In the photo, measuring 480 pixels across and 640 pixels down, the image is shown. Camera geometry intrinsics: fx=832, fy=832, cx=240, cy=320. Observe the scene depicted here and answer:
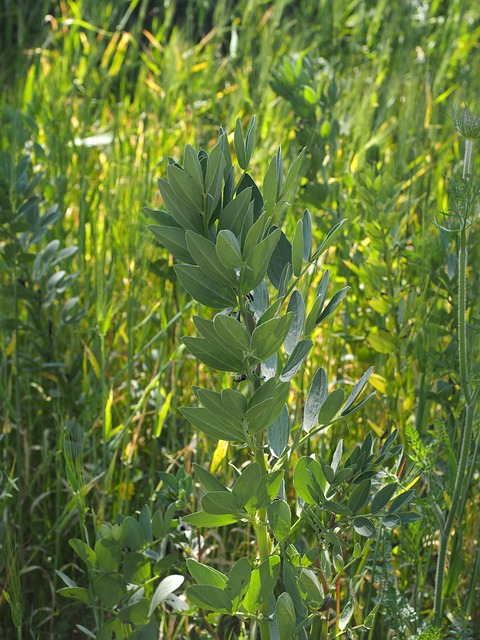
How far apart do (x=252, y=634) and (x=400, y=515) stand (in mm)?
245

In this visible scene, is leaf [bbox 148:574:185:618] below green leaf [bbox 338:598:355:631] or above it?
below

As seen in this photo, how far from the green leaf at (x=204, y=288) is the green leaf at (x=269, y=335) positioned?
5 cm

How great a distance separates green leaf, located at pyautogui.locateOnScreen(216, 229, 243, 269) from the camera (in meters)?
0.66

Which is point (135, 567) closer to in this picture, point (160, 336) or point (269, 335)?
point (269, 335)

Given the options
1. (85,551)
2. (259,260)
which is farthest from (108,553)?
(259,260)

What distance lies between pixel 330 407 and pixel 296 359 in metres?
0.06

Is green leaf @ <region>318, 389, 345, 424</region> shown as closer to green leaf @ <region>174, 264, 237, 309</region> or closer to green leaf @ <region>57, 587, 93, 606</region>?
green leaf @ <region>174, 264, 237, 309</region>

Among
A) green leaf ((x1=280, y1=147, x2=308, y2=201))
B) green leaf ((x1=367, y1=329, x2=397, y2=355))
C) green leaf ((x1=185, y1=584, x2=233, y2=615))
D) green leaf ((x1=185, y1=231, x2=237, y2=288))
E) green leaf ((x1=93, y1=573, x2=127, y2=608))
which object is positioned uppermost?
green leaf ((x1=280, y1=147, x2=308, y2=201))

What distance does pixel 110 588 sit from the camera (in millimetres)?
871

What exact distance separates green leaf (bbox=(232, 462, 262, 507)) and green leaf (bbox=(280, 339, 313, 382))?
0.09 metres

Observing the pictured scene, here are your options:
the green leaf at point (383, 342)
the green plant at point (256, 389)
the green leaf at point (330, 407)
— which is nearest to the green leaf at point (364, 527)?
the green plant at point (256, 389)

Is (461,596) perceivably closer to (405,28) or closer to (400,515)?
(400,515)

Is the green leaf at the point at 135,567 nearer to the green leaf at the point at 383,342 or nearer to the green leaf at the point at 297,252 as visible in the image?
the green leaf at the point at 297,252

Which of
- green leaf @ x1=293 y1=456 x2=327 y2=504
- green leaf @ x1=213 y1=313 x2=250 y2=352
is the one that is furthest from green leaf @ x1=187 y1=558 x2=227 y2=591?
green leaf @ x1=213 y1=313 x2=250 y2=352
